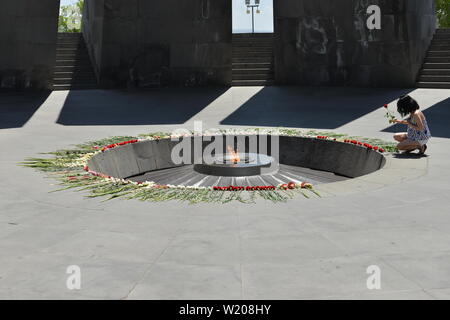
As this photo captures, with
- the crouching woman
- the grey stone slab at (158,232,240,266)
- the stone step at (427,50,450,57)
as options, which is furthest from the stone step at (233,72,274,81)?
the grey stone slab at (158,232,240,266)

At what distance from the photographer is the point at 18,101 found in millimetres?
21422

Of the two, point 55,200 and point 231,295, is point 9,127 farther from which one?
point 231,295

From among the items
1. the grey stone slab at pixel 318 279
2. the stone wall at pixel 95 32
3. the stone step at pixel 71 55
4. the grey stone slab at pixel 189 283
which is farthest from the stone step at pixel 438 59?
the grey stone slab at pixel 189 283

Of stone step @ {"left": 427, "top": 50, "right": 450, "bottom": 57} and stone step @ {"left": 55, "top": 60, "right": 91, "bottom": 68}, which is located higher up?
stone step @ {"left": 427, "top": 50, "right": 450, "bottom": 57}

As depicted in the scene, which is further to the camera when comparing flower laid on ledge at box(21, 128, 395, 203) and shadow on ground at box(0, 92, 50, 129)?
shadow on ground at box(0, 92, 50, 129)

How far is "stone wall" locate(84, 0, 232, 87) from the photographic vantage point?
80.4 feet

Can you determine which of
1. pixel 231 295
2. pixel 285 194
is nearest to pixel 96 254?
pixel 231 295

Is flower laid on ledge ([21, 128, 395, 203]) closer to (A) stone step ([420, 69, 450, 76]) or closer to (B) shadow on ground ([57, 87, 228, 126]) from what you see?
(B) shadow on ground ([57, 87, 228, 126])

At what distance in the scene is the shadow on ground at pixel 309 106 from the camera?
1736 cm

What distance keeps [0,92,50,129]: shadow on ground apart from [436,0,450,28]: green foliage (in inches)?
1478

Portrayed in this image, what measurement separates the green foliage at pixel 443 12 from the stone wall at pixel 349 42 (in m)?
25.9

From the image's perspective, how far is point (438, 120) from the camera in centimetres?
1664

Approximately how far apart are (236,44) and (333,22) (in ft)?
18.8

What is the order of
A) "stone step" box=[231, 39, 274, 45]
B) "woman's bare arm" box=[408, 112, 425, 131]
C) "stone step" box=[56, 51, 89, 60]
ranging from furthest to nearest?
"stone step" box=[231, 39, 274, 45] < "stone step" box=[56, 51, 89, 60] < "woman's bare arm" box=[408, 112, 425, 131]
